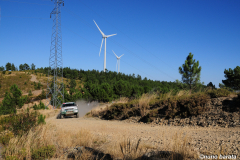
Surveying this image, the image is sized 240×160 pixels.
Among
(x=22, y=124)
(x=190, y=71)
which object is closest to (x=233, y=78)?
(x=190, y=71)

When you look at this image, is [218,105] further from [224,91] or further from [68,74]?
[68,74]

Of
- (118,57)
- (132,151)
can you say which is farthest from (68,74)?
(132,151)

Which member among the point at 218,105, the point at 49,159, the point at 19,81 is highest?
the point at 19,81

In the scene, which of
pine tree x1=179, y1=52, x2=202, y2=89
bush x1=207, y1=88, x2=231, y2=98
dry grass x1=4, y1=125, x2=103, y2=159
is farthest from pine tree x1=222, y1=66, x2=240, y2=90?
dry grass x1=4, y1=125, x2=103, y2=159

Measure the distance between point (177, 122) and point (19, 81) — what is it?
100409 millimetres

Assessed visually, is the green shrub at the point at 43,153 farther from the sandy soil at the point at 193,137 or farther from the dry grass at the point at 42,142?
the sandy soil at the point at 193,137

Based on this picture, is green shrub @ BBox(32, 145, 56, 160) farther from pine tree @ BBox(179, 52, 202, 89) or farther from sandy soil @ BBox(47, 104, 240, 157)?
pine tree @ BBox(179, 52, 202, 89)

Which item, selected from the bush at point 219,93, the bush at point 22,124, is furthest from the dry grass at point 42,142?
the bush at point 219,93

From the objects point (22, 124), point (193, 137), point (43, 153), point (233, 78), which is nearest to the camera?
point (43, 153)

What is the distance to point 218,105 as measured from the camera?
12.1 m

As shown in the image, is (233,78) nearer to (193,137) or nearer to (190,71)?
(190,71)

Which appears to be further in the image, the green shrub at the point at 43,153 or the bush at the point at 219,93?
the bush at the point at 219,93

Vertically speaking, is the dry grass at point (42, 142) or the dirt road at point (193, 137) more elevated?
the dirt road at point (193, 137)

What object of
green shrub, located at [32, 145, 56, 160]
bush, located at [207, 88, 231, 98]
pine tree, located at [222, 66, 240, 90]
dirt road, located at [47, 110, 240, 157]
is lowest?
green shrub, located at [32, 145, 56, 160]
